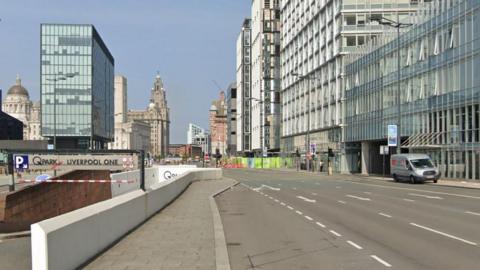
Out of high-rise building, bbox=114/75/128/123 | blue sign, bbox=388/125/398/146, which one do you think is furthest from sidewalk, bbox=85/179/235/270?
high-rise building, bbox=114/75/128/123

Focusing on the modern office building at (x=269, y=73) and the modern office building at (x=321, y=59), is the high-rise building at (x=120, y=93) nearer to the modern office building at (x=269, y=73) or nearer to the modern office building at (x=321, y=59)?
the modern office building at (x=269, y=73)

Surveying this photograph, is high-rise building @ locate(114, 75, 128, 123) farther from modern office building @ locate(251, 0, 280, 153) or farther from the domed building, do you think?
modern office building @ locate(251, 0, 280, 153)

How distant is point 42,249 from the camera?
7.96m

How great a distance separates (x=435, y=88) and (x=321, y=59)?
124 ft

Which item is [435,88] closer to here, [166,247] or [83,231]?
[166,247]

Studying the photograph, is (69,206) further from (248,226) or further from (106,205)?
(106,205)

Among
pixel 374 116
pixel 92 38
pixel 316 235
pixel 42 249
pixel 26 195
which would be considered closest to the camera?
pixel 42 249

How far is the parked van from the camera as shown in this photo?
46000mm

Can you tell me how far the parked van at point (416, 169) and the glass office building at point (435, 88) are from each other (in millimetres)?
3092

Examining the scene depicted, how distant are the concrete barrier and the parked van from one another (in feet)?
109

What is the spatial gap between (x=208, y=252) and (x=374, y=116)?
196 ft

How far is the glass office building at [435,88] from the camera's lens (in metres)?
47.3

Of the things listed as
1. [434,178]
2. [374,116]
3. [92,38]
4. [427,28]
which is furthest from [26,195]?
[92,38]

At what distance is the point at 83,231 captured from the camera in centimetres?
997
